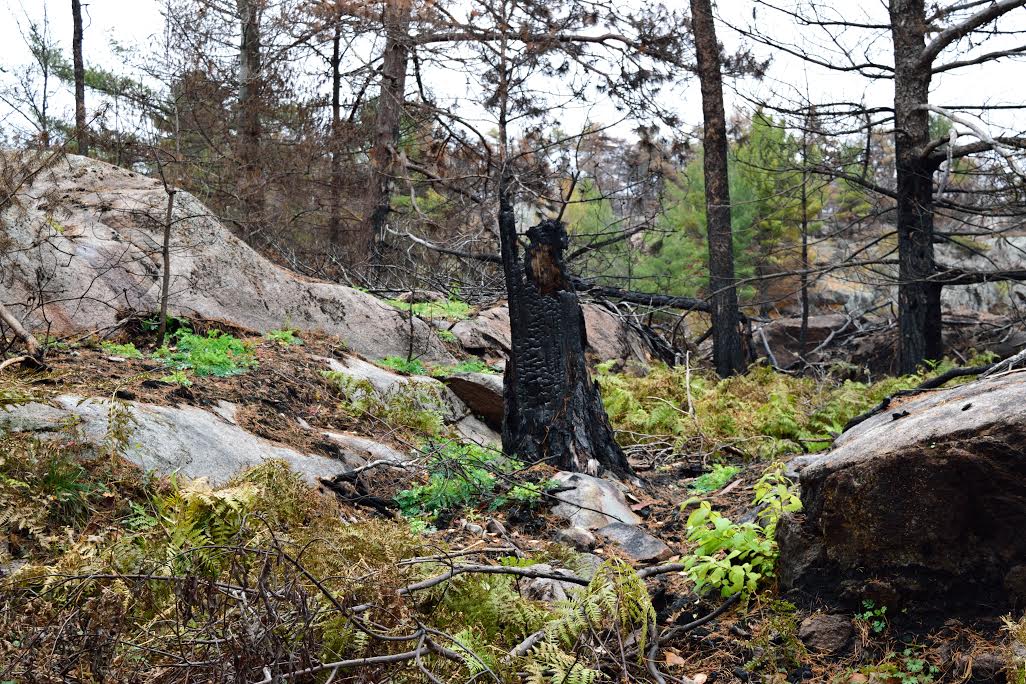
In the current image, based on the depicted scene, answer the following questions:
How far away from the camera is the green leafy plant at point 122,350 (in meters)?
6.14

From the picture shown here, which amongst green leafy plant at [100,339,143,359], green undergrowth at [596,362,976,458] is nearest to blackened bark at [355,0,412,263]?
green undergrowth at [596,362,976,458]

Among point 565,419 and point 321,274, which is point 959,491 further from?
point 321,274

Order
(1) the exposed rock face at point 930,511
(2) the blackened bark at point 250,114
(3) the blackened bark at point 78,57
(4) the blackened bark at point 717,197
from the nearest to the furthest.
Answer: (1) the exposed rock face at point 930,511 < (4) the blackened bark at point 717,197 < (2) the blackened bark at point 250,114 < (3) the blackened bark at point 78,57

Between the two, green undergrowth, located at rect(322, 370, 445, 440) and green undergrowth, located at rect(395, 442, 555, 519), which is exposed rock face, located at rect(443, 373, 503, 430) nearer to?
green undergrowth, located at rect(322, 370, 445, 440)

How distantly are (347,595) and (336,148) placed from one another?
1373 centimetres

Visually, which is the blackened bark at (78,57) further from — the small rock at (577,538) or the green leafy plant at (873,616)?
the green leafy plant at (873,616)

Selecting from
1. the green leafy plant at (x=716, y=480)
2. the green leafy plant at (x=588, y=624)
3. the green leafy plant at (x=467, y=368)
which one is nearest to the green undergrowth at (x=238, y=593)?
the green leafy plant at (x=588, y=624)

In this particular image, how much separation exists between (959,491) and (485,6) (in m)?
12.9

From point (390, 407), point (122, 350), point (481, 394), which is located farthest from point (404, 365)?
point (122, 350)

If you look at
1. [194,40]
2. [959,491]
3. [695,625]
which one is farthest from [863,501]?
[194,40]

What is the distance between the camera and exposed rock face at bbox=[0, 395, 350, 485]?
420cm

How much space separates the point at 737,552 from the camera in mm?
3482

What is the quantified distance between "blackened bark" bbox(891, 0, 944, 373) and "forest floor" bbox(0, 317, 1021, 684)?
616 centimetres

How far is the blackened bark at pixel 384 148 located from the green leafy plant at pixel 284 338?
7.20 m
